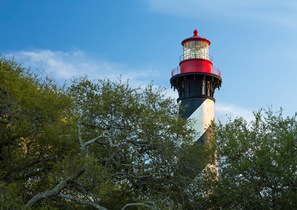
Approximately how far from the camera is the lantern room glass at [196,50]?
106 ft

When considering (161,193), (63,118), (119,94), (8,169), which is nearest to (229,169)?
(161,193)

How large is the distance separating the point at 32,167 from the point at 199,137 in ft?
Result: 44.2

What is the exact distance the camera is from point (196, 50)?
1286 inches

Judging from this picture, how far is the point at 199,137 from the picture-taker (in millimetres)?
28641

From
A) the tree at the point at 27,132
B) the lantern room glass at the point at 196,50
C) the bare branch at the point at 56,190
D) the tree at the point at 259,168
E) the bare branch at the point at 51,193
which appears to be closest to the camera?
the bare branch at the point at 56,190

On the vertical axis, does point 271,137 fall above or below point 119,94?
below

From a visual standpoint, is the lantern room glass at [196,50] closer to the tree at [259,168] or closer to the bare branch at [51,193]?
the tree at [259,168]

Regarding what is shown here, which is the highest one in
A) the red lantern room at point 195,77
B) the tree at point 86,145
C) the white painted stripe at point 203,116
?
the red lantern room at point 195,77

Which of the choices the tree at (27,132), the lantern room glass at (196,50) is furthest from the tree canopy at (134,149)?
the lantern room glass at (196,50)

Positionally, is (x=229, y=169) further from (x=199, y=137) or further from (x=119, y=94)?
(x=199, y=137)

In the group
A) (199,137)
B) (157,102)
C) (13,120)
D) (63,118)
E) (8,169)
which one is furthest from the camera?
(199,137)

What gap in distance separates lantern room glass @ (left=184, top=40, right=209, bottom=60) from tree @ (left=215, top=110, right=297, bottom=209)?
37.2 ft

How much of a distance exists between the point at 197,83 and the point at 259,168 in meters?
12.6

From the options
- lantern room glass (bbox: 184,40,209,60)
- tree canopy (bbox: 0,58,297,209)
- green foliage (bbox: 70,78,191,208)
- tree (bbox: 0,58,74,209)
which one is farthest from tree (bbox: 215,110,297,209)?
lantern room glass (bbox: 184,40,209,60)
